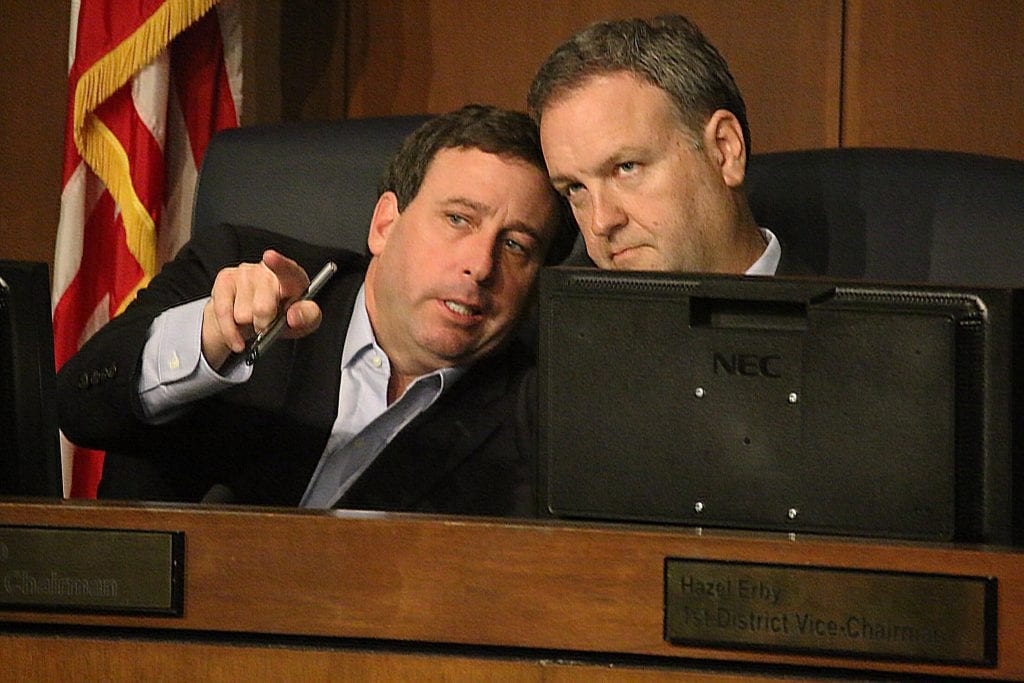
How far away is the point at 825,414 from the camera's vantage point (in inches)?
36.1

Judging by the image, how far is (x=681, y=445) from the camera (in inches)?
36.7

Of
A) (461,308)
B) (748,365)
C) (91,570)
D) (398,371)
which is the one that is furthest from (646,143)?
(91,570)

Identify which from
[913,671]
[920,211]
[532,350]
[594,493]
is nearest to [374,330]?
[532,350]

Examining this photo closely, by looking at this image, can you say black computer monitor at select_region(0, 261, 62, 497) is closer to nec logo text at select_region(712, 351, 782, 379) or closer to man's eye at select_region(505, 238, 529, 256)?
nec logo text at select_region(712, 351, 782, 379)

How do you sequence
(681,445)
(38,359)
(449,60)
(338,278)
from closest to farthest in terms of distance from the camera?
(681,445)
(38,359)
(338,278)
(449,60)

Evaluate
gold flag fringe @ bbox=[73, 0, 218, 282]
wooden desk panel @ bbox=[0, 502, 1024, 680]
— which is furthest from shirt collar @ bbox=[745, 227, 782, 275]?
gold flag fringe @ bbox=[73, 0, 218, 282]

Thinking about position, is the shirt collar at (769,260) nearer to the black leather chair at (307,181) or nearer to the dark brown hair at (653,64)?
the dark brown hair at (653,64)

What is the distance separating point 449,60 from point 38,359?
1.75 m

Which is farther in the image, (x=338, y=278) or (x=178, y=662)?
(x=338, y=278)

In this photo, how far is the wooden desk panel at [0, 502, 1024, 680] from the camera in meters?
0.81

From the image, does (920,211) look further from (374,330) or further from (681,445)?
(681,445)

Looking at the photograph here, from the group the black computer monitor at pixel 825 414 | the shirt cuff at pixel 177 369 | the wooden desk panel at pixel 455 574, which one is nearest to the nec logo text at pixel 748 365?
the black computer monitor at pixel 825 414

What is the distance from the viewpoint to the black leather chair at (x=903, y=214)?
5.70ft

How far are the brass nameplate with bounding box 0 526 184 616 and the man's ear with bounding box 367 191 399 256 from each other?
99cm
